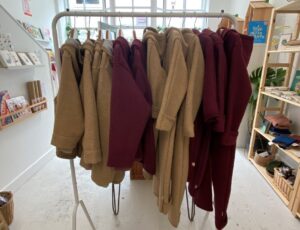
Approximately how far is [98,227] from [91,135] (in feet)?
3.49

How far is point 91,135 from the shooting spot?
875 millimetres

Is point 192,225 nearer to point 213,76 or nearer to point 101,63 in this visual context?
point 213,76

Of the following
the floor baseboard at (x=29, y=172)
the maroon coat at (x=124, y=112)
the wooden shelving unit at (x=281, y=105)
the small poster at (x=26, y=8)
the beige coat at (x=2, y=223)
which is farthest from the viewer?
the small poster at (x=26, y=8)

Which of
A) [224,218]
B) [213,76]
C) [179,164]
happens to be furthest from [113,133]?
[224,218]

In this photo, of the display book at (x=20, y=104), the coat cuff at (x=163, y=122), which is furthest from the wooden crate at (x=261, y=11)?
the display book at (x=20, y=104)

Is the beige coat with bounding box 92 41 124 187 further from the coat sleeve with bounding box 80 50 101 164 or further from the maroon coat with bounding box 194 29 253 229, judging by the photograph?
the maroon coat with bounding box 194 29 253 229

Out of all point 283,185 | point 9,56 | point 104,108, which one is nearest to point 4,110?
point 9,56

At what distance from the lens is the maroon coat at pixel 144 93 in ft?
2.69

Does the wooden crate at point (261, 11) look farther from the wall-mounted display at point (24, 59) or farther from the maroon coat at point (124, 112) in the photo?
the wall-mounted display at point (24, 59)

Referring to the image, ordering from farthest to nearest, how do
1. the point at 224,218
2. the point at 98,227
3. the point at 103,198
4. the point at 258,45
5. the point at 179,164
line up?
the point at 258,45 < the point at 103,198 < the point at 98,227 < the point at 224,218 < the point at 179,164

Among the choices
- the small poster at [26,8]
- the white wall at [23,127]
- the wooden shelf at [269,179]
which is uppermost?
the small poster at [26,8]

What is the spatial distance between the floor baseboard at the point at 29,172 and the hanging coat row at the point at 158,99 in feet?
4.76

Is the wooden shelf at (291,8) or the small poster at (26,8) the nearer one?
the wooden shelf at (291,8)

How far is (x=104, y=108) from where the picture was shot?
2.95 ft
